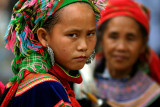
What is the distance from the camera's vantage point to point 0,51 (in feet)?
4.98

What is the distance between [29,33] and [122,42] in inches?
61.2

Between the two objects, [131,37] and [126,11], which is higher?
[126,11]

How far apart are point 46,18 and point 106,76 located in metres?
1.93

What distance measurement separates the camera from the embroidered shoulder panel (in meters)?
1.23

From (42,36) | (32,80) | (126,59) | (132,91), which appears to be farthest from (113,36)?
(32,80)

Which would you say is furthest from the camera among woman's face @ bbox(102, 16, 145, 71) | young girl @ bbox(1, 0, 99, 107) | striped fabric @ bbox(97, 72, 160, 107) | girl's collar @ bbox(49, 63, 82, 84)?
striped fabric @ bbox(97, 72, 160, 107)

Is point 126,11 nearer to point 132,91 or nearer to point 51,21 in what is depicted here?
point 132,91

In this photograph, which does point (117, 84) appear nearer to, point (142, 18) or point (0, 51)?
point (142, 18)

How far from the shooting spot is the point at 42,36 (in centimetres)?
136

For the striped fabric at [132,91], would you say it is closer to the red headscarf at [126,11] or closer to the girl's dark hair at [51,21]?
the red headscarf at [126,11]

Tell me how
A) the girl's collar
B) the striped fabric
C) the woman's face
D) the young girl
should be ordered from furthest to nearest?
the striped fabric
the woman's face
the girl's collar
the young girl

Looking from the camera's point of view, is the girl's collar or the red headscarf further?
the red headscarf

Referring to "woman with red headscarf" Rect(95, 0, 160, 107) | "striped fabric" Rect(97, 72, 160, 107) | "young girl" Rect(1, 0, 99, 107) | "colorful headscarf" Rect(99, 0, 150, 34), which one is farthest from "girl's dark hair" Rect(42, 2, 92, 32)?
"striped fabric" Rect(97, 72, 160, 107)

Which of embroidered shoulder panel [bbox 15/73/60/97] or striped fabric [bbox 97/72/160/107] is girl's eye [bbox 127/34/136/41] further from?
embroidered shoulder panel [bbox 15/73/60/97]
